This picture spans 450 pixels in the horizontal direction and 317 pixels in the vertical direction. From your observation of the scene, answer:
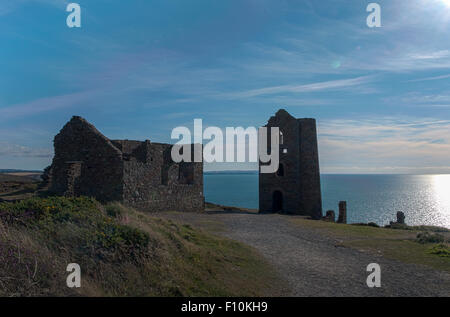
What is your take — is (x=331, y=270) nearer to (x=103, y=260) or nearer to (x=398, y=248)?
(x=398, y=248)

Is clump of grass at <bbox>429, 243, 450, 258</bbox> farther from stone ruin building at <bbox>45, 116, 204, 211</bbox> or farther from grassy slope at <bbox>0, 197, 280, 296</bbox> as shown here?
stone ruin building at <bbox>45, 116, 204, 211</bbox>

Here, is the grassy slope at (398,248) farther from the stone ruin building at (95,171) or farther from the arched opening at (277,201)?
the arched opening at (277,201)

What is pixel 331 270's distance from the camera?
9852 mm

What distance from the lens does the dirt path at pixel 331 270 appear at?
8.26 m

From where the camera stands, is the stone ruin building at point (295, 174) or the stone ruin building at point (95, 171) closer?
the stone ruin building at point (95, 171)

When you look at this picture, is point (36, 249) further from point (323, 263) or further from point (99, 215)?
Answer: point (323, 263)

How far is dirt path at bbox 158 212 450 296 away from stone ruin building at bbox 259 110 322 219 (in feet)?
50.6

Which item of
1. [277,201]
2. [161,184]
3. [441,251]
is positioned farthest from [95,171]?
[277,201]

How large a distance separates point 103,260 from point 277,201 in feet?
86.8

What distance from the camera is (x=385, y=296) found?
25.8ft

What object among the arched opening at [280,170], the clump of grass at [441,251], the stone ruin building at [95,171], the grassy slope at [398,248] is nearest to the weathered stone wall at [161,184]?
the stone ruin building at [95,171]

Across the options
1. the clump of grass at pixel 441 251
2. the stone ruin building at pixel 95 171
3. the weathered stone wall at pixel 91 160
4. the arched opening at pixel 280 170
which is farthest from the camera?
the arched opening at pixel 280 170

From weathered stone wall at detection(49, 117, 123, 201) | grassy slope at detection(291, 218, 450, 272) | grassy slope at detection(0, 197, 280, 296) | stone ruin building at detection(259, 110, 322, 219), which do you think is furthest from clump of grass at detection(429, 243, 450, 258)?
stone ruin building at detection(259, 110, 322, 219)

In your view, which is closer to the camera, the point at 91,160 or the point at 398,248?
the point at 398,248
